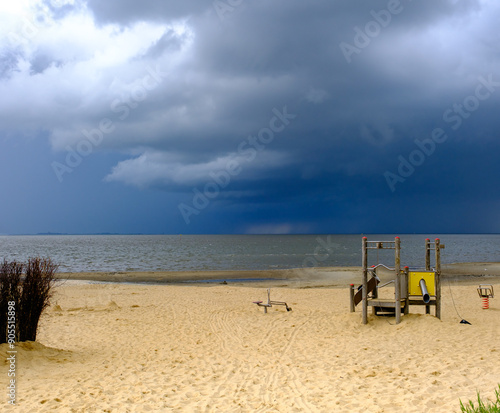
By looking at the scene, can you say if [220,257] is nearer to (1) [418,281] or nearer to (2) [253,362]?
(1) [418,281]

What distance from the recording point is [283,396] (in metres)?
6.64

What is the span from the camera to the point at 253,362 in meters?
8.91

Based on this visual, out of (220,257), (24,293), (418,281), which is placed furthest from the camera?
(220,257)

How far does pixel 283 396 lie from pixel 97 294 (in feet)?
63.0

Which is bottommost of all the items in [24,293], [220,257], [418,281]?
[220,257]

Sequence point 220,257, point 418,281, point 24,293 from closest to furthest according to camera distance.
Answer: point 24,293
point 418,281
point 220,257

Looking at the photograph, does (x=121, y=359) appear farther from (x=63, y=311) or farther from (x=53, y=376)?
(x=63, y=311)

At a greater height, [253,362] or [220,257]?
[253,362]

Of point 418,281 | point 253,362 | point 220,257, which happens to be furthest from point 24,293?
point 220,257

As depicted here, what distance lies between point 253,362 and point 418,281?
21.7 feet

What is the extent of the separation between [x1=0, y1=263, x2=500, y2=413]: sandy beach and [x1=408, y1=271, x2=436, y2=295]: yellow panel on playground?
97 cm

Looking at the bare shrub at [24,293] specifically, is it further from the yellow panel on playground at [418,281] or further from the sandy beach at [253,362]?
the yellow panel on playground at [418,281]

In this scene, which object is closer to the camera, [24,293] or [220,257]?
[24,293]

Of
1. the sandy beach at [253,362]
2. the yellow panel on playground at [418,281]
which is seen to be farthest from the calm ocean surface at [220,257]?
the sandy beach at [253,362]
